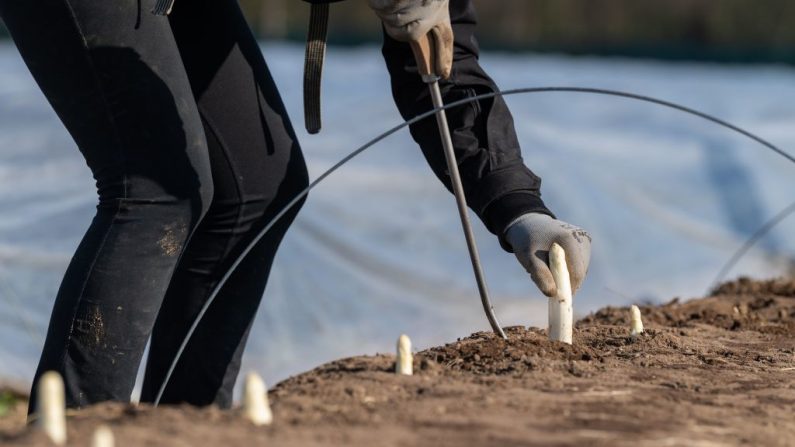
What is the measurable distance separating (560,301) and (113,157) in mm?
901

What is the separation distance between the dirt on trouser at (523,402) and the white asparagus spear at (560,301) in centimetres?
5

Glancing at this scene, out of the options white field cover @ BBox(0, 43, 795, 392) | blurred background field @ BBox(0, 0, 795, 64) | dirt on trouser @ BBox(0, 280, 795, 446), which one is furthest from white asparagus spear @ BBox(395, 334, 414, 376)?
blurred background field @ BBox(0, 0, 795, 64)

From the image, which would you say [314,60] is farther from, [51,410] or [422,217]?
[422,217]

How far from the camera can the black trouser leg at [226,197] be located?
90.7 inches

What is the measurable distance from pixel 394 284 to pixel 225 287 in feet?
7.57

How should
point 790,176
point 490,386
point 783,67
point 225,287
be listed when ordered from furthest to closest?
point 783,67
point 790,176
point 225,287
point 490,386

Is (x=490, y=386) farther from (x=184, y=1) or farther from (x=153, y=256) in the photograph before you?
(x=184, y=1)

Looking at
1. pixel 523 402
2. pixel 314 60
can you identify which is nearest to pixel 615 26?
pixel 314 60

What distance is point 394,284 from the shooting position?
4.71 m

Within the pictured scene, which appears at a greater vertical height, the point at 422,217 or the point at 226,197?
the point at 422,217

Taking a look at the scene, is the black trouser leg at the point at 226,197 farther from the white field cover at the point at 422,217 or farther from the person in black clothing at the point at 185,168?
the white field cover at the point at 422,217

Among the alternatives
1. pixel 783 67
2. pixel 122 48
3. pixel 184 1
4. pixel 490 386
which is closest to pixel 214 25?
pixel 184 1

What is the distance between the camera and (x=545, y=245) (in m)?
2.30

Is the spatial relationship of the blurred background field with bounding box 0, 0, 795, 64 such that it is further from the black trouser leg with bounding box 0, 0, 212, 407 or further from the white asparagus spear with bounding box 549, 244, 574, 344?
the black trouser leg with bounding box 0, 0, 212, 407
